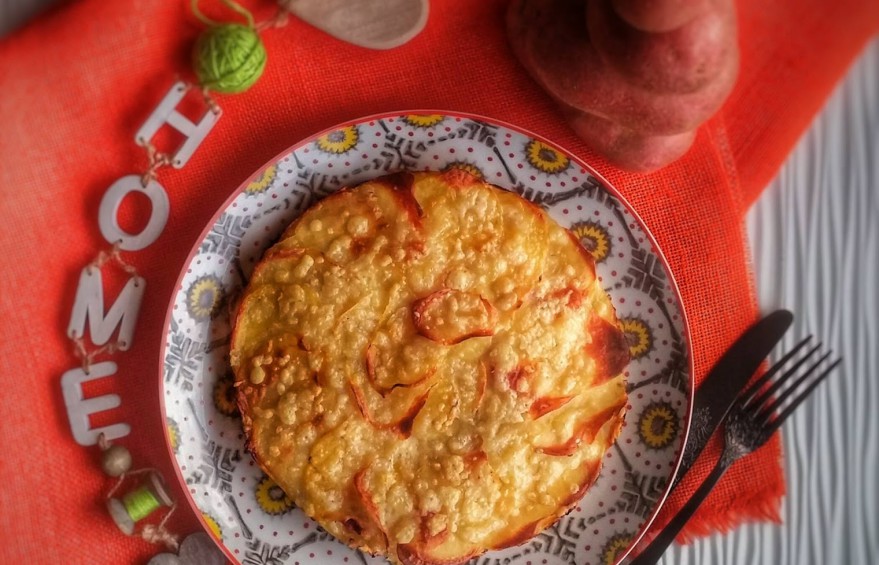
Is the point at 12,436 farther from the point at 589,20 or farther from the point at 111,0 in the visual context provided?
the point at 589,20

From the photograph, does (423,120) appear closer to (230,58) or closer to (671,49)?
(230,58)

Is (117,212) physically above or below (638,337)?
above

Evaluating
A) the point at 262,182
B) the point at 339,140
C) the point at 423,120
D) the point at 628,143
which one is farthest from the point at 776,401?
the point at 262,182

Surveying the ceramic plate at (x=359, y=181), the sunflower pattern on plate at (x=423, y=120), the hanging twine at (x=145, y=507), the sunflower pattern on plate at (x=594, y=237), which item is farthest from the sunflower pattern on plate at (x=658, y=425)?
the hanging twine at (x=145, y=507)

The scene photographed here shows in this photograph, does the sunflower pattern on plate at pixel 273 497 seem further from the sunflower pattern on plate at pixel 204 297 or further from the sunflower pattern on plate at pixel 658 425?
the sunflower pattern on plate at pixel 658 425

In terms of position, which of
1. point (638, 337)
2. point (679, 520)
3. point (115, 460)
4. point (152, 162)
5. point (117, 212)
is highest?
point (152, 162)

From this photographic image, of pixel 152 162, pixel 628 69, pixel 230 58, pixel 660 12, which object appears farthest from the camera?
pixel 152 162
